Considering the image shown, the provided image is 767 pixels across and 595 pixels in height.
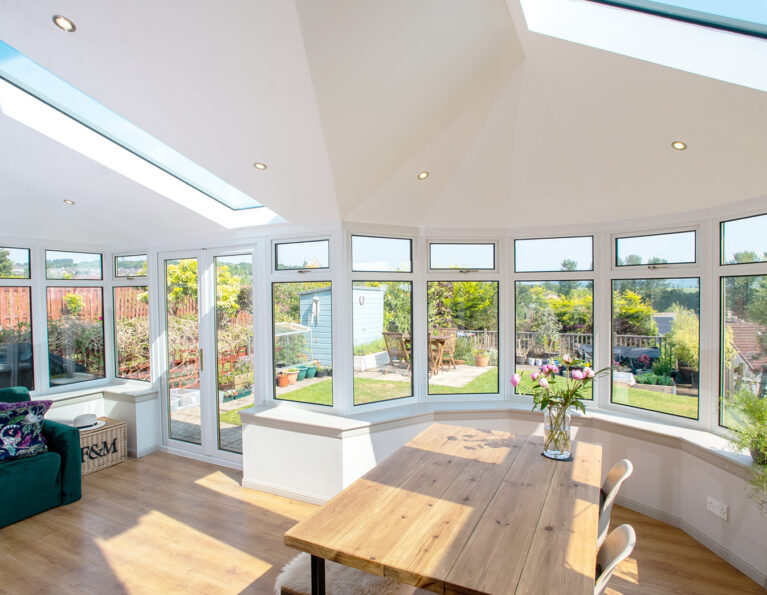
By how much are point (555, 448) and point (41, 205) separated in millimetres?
4797

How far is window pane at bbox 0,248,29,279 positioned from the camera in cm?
435

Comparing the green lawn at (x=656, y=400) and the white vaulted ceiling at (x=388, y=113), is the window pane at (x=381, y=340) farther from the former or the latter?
the green lawn at (x=656, y=400)

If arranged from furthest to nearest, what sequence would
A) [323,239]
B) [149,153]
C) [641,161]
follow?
[323,239], [149,153], [641,161]

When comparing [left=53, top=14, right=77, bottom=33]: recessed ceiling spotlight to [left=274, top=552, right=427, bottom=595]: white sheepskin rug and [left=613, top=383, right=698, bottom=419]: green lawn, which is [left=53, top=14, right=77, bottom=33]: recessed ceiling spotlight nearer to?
[left=274, top=552, right=427, bottom=595]: white sheepskin rug

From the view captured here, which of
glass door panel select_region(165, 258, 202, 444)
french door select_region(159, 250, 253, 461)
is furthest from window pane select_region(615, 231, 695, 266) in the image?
glass door panel select_region(165, 258, 202, 444)

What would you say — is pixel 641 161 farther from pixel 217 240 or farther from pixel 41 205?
pixel 41 205

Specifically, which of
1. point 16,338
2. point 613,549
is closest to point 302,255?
point 613,549

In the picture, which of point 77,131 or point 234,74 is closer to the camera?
point 234,74

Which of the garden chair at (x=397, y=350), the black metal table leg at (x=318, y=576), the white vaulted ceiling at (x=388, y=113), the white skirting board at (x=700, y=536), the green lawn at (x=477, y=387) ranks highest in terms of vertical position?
the white vaulted ceiling at (x=388, y=113)

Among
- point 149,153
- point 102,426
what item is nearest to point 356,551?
point 149,153

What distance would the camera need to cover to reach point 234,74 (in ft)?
6.57

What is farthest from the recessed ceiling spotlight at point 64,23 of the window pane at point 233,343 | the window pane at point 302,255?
the window pane at point 233,343

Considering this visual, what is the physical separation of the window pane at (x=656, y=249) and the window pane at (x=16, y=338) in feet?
19.8

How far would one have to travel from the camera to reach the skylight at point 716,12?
1793 millimetres
